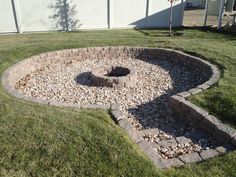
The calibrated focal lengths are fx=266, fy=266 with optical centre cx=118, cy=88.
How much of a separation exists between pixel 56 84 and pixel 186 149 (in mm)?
3768

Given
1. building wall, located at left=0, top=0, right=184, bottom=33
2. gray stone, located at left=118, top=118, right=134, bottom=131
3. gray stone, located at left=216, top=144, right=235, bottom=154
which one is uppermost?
building wall, located at left=0, top=0, right=184, bottom=33

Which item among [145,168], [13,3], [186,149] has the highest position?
[13,3]

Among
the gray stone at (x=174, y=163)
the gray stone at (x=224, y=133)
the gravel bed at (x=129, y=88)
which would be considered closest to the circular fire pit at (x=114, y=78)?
the gravel bed at (x=129, y=88)

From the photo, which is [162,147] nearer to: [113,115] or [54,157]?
[113,115]

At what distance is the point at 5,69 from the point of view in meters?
6.44

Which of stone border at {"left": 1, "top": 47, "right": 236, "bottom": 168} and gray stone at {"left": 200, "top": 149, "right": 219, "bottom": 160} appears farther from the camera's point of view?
stone border at {"left": 1, "top": 47, "right": 236, "bottom": 168}

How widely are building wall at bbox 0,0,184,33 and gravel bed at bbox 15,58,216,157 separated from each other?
14.6 ft

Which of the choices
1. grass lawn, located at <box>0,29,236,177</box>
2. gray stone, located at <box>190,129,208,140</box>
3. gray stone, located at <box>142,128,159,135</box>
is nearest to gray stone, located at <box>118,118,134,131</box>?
grass lawn, located at <box>0,29,236,177</box>

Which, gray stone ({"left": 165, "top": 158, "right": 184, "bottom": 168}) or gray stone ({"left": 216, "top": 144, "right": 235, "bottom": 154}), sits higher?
gray stone ({"left": 165, "top": 158, "right": 184, "bottom": 168})

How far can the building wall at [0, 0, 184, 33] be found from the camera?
1117 cm

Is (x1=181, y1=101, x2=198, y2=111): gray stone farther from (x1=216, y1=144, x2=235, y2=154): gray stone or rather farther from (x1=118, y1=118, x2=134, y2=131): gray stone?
(x1=118, y1=118, x2=134, y2=131): gray stone

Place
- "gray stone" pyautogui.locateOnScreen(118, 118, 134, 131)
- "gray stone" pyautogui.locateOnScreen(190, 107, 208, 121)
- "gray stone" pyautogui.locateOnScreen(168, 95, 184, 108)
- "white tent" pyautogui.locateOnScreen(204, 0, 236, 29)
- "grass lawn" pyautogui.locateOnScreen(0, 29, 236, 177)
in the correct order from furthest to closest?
"white tent" pyautogui.locateOnScreen(204, 0, 236, 29)
"gray stone" pyautogui.locateOnScreen(168, 95, 184, 108)
"gray stone" pyautogui.locateOnScreen(190, 107, 208, 121)
"gray stone" pyautogui.locateOnScreen(118, 118, 134, 131)
"grass lawn" pyautogui.locateOnScreen(0, 29, 236, 177)

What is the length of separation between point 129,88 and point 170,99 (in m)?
1.44

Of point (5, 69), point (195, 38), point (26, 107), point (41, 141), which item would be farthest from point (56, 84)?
point (195, 38)
